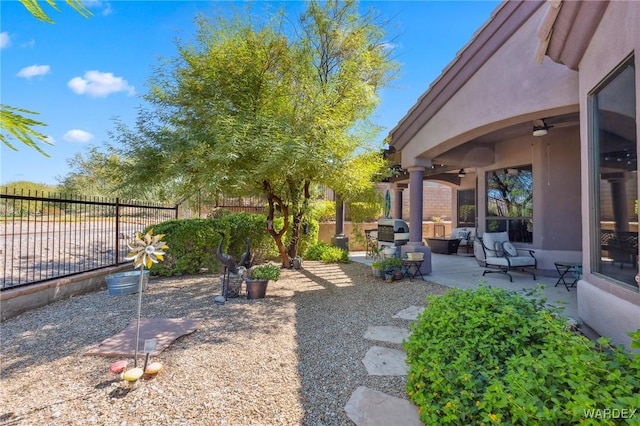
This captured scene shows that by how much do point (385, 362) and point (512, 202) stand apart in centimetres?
681

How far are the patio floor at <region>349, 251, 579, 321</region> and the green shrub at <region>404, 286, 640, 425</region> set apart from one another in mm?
2729

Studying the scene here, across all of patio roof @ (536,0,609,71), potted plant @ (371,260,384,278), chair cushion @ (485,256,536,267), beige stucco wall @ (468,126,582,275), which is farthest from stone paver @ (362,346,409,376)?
beige stucco wall @ (468,126,582,275)

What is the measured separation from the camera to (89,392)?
252 cm

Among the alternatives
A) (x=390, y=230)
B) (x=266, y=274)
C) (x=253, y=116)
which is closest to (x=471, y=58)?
(x=253, y=116)

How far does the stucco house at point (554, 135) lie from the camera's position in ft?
9.06

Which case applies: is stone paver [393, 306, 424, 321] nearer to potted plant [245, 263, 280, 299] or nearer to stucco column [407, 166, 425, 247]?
potted plant [245, 263, 280, 299]

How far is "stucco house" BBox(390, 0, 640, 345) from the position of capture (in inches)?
109

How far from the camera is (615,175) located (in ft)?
9.83

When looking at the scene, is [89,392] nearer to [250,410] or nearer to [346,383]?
[250,410]

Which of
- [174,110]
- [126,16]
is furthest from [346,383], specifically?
[126,16]

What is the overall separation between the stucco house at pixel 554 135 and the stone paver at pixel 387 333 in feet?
6.59

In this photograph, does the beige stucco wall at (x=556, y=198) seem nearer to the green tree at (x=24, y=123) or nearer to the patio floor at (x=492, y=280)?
the patio floor at (x=492, y=280)

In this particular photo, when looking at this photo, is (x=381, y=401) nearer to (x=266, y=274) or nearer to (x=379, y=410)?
(x=379, y=410)

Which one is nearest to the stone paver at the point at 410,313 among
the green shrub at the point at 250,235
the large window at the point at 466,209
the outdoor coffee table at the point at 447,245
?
the green shrub at the point at 250,235
